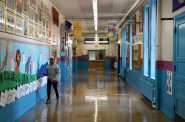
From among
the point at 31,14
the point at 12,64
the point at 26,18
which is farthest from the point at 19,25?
the point at 31,14

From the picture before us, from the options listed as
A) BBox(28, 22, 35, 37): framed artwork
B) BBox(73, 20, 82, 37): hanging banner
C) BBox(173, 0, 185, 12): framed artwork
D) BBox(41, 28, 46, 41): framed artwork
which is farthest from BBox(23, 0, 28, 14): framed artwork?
BBox(73, 20, 82, 37): hanging banner

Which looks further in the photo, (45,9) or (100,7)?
(100,7)

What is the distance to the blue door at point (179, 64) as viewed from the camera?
250 inches

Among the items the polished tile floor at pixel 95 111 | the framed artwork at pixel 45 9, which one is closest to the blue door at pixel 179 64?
the polished tile floor at pixel 95 111

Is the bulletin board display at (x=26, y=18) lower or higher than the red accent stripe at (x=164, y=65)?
higher

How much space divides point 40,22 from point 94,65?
22.3m

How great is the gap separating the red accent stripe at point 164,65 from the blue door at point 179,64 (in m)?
0.43

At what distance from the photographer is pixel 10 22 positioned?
21.9 ft

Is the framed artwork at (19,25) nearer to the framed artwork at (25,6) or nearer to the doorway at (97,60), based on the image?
the framed artwork at (25,6)

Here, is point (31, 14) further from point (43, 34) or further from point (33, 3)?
point (43, 34)

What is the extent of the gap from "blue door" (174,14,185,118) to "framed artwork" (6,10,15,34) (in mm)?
3886

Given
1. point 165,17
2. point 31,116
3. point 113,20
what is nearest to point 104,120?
point 31,116

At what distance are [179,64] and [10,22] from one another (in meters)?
4.03

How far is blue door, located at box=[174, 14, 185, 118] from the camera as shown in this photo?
6340 millimetres
